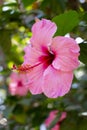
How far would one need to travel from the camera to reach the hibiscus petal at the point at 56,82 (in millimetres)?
855

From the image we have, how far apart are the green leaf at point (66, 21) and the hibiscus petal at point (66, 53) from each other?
50 mm

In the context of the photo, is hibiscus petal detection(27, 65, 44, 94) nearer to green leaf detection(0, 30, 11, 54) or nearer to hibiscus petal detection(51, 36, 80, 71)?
hibiscus petal detection(51, 36, 80, 71)

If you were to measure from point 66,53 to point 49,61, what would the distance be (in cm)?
8

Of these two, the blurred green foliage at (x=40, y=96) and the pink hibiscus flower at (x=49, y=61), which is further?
the blurred green foliage at (x=40, y=96)

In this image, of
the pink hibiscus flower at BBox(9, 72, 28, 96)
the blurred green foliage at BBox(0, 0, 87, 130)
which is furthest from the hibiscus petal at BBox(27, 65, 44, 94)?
the pink hibiscus flower at BBox(9, 72, 28, 96)

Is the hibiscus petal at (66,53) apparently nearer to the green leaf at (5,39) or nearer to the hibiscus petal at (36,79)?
the hibiscus petal at (36,79)

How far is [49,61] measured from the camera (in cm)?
94

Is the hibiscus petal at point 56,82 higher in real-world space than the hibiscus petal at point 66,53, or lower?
lower

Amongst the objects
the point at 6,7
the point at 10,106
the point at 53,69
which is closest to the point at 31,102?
the point at 10,106

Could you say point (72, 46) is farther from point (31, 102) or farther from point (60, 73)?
point (31, 102)

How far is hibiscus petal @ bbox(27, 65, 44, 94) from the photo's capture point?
2.97 feet

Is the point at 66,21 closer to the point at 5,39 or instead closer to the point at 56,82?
the point at 56,82

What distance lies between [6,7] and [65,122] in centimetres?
48

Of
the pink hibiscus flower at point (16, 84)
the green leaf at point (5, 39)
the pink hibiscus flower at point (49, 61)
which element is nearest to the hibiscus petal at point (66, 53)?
the pink hibiscus flower at point (49, 61)
